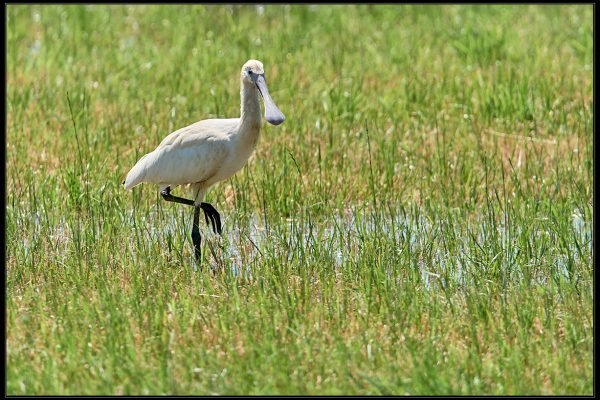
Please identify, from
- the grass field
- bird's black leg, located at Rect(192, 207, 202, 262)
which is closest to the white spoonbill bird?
bird's black leg, located at Rect(192, 207, 202, 262)

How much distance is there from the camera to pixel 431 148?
378 inches

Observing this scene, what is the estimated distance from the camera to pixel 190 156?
7.53 meters

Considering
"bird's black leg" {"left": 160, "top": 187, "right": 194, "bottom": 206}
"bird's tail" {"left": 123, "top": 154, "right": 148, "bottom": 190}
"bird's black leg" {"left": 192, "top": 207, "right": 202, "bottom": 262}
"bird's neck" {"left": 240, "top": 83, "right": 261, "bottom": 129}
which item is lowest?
"bird's black leg" {"left": 192, "top": 207, "right": 202, "bottom": 262}

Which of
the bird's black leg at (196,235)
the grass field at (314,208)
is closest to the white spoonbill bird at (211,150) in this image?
the bird's black leg at (196,235)

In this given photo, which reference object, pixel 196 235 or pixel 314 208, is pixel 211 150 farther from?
pixel 314 208

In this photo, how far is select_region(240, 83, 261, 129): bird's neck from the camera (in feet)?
24.2

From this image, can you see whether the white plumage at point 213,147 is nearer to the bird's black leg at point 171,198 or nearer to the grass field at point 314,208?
the bird's black leg at point 171,198

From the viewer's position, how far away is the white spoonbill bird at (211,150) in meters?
7.38

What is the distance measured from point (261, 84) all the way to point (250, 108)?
149mm

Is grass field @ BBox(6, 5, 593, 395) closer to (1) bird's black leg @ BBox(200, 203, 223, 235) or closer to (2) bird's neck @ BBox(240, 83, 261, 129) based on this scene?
(1) bird's black leg @ BBox(200, 203, 223, 235)

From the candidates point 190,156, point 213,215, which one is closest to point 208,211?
point 213,215

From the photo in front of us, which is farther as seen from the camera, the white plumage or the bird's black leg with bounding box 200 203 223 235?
the bird's black leg with bounding box 200 203 223 235

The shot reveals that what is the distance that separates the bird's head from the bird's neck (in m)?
0.03

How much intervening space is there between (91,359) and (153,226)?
246cm
